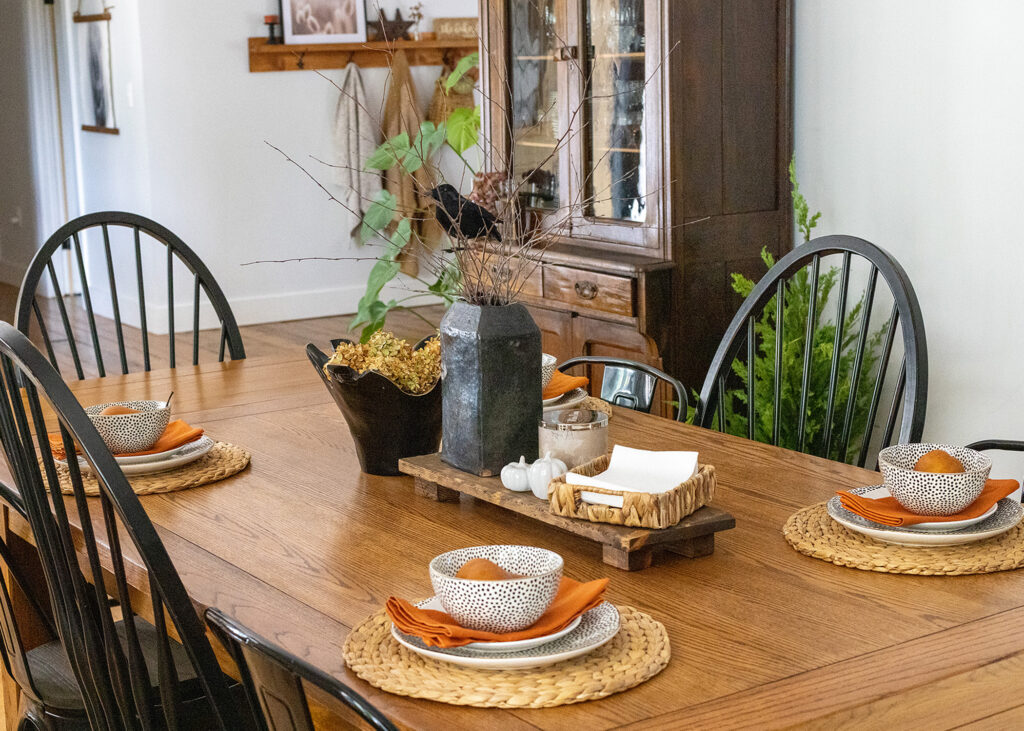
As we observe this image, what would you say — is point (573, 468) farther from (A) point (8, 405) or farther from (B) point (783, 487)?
(A) point (8, 405)

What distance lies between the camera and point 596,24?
355 centimetres

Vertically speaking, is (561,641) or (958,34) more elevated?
(958,34)

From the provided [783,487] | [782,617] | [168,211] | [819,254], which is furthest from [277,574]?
[168,211]

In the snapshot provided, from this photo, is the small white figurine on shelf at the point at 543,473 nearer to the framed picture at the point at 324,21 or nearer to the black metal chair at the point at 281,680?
the black metal chair at the point at 281,680

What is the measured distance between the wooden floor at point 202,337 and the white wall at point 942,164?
266cm

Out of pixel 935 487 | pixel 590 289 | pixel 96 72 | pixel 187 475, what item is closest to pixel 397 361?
pixel 187 475

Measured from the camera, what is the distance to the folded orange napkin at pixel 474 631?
3.62 ft

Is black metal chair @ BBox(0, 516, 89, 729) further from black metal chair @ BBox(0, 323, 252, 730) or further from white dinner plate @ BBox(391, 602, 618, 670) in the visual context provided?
white dinner plate @ BBox(391, 602, 618, 670)

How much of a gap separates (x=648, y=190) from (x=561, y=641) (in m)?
2.42

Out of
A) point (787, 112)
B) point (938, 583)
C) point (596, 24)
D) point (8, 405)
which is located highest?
point (596, 24)

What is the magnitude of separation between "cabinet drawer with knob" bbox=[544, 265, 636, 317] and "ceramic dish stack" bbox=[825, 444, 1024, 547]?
200 cm

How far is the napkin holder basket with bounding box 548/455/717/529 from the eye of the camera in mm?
1356

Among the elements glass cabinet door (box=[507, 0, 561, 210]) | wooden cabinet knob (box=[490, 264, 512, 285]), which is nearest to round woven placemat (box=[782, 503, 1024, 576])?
wooden cabinet knob (box=[490, 264, 512, 285])

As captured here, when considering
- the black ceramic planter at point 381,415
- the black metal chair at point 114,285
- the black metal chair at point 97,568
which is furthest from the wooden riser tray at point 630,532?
the black metal chair at point 114,285
